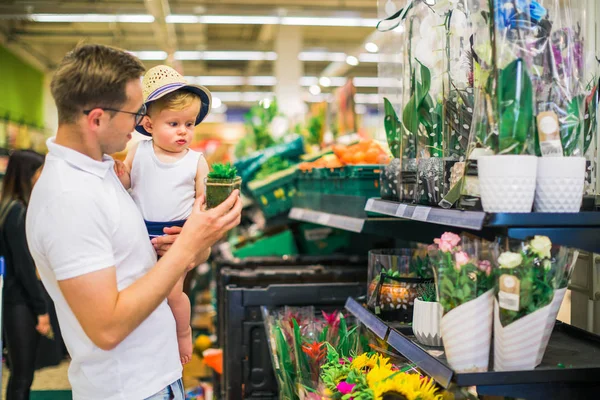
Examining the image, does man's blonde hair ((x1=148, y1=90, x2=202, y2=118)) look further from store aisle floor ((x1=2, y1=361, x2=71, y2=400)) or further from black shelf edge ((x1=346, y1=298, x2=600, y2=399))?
store aisle floor ((x1=2, y1=361, x2=71, y2=400))

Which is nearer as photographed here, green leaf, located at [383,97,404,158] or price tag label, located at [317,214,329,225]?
green leaf, located at [383,97,404,158]

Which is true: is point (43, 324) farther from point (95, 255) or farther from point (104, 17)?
point (104, 17)

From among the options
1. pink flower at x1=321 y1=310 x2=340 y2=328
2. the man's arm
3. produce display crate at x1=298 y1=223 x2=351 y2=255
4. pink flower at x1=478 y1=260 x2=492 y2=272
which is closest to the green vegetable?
the man's arm

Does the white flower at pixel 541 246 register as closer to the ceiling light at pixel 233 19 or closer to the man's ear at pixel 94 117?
the man's ear at pixel 94 117

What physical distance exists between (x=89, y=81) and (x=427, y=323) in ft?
3.71

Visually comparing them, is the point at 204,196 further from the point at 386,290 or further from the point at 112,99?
the point at 386,290

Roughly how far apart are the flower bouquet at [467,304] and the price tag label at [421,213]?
232 mm

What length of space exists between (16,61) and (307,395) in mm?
15044

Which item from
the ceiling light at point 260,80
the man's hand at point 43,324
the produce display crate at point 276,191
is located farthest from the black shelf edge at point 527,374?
the ceiling light at point 260,80

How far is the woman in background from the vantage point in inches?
163

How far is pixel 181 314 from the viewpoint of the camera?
6.86 ft

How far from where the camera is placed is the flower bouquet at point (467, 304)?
155 centimetres

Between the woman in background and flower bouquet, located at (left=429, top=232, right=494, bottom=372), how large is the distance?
329cm

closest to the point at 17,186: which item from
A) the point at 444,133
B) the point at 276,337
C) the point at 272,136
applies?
the point at 272,136
